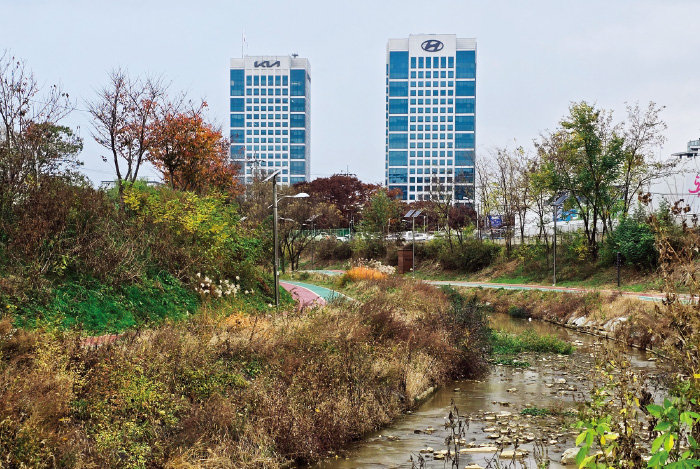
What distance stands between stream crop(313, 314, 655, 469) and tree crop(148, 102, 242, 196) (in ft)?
55.1

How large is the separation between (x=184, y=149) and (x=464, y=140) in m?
171

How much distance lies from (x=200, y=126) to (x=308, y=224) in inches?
1782

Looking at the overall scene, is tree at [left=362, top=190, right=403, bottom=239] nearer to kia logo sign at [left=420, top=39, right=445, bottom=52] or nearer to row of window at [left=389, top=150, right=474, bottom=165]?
row of window at [left=389, top=150, right=474, bottom=165]

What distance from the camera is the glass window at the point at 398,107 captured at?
198750 millimetres

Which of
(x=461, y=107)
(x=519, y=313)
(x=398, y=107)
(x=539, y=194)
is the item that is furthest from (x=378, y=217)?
(x=461, y=107)

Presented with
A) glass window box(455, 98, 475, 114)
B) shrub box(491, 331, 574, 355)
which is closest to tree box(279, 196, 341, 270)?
shrub box(491, 331, 574, 355)

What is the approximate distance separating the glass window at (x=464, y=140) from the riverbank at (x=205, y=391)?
18343 centimetres

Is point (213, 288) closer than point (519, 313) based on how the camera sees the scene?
Yes

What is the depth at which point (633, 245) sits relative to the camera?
3919cm

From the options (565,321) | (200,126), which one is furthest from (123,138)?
(565,321)

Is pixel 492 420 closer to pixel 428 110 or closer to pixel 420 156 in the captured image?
pixel 420 156

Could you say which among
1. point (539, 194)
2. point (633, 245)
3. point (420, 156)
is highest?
point (420, 156)

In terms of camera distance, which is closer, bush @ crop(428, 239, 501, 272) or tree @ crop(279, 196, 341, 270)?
bush @ crop(428, 239, 501, 272)

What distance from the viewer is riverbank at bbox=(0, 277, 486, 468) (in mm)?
8812
